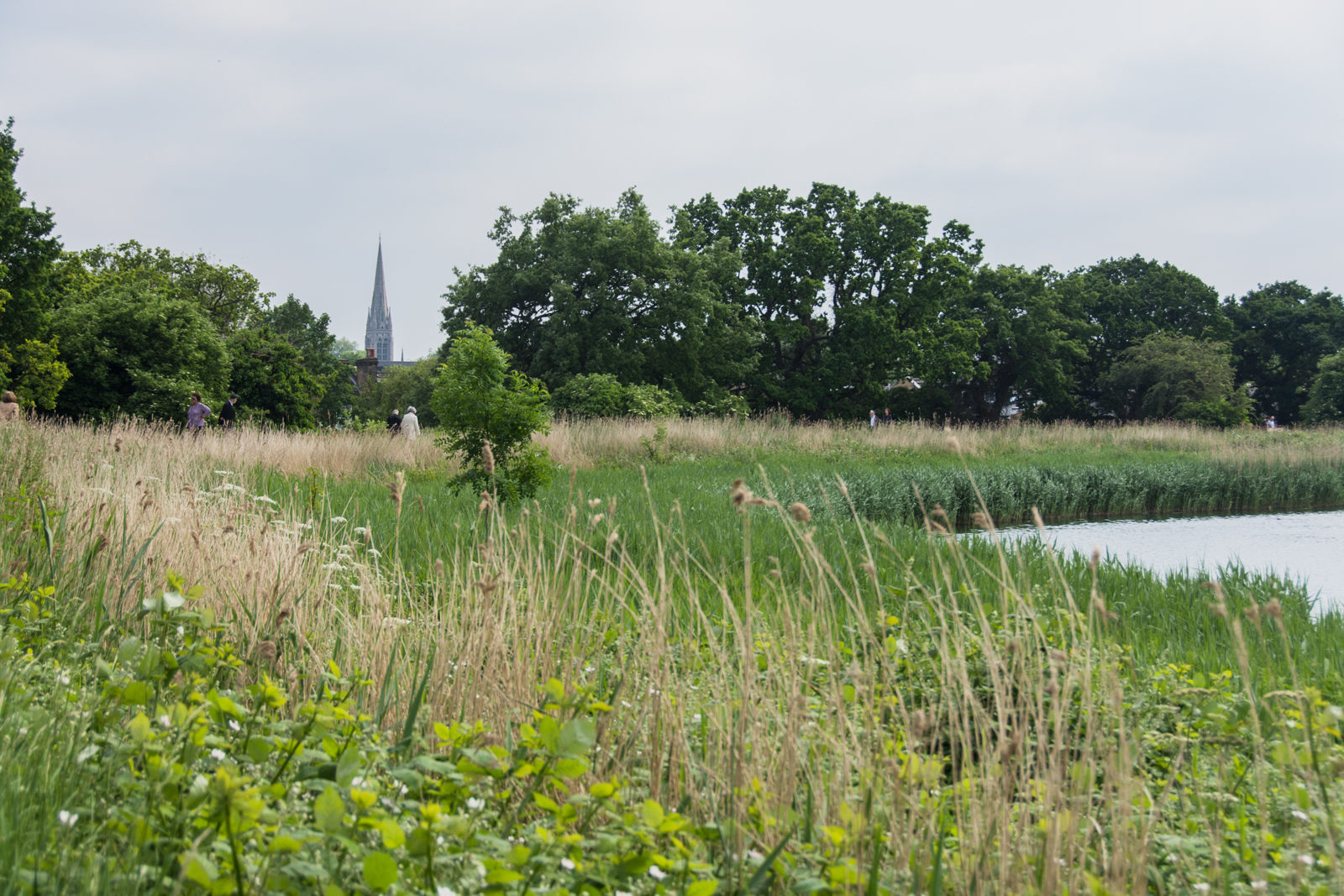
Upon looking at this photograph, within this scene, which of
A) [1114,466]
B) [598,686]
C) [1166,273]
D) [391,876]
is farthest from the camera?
[1166,273]

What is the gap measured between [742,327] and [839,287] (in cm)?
541

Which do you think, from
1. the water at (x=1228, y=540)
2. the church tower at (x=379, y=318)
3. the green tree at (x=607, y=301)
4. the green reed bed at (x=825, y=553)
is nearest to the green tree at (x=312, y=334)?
the green tree at (x=607, y=301)

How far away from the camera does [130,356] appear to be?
21.8 m

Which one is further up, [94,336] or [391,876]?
[94,336]

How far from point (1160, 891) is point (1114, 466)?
16.7m

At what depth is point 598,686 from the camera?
3.04 meters

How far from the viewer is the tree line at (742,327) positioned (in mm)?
21906

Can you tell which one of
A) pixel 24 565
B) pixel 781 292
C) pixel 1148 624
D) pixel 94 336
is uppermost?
pixel 781 292

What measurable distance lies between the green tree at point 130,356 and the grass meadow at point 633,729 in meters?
18.5

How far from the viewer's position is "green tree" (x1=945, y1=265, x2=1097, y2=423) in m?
38.1

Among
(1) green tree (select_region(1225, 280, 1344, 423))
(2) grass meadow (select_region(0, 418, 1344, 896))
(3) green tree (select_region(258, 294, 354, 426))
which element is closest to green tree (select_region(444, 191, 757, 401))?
(3) green tree (select_region(258, 294, 354, 426))

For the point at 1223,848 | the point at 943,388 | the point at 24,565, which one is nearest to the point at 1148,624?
the point at 1223,848

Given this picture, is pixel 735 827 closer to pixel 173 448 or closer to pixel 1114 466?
pixel 173 448

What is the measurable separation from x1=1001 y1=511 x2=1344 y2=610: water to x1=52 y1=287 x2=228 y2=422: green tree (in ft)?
68.4
